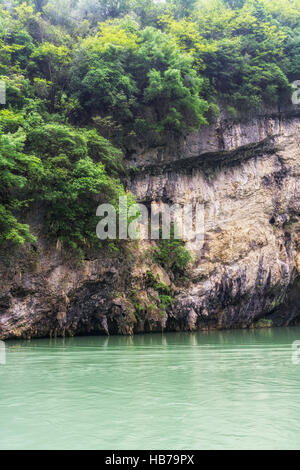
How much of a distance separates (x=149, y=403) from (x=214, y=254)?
14.6 m

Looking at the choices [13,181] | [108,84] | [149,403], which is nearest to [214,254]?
[108,84]

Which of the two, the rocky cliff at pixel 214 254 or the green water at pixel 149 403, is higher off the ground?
the rocky cliff at pixel 214 254

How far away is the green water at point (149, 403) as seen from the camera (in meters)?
3.50

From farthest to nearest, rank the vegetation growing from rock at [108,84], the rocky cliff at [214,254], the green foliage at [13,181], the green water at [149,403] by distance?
the rocky cliff at [214,254], the vegetation growing from rock at [108,84], the green foliage at [13,181], the green water at [149,403]

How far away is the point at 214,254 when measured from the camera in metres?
19.0

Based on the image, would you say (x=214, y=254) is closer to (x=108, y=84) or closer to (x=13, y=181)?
(x=108, y=84)

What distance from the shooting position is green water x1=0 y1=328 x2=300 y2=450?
3.50 meters

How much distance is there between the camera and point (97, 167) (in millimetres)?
14375

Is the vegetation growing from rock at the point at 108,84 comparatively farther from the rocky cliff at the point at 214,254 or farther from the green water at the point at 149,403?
the green water at the point at 149,403

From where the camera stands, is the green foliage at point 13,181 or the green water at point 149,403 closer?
the green water at point 149,403

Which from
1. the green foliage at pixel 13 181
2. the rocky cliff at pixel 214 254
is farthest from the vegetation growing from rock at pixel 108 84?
the rocky cliff at pixel 214 254

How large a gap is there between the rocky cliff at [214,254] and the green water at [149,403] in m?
6.40

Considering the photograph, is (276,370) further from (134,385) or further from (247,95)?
(247,95)

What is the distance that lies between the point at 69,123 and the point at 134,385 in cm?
1347
